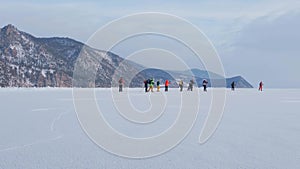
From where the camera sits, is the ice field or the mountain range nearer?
the ice field

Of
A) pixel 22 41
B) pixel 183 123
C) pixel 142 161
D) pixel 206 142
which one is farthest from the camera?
pixel 22 41

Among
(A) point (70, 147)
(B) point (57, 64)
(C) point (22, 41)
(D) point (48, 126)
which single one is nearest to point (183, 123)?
(D) point (48, 126)

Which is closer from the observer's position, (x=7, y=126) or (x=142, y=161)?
(x=142, y=161)

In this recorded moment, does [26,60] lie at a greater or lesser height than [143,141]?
greater

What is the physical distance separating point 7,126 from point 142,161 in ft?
13.4

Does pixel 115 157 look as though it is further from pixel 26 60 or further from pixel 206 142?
pixel 26 60

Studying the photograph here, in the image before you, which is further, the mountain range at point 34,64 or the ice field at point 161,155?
the mountain range at point 34,64

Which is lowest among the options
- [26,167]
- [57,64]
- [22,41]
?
[26,167]

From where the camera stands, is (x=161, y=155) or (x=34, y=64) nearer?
(x=161, y=155)

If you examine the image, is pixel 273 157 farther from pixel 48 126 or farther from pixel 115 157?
pixel 48 126

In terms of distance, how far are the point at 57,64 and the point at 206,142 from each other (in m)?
134

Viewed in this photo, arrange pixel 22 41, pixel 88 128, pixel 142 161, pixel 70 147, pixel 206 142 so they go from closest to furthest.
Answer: pixel 142 161
pixel 70 147
pixel 206 142
pixel 88 128
pixel 22 41

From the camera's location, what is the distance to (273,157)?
4473 mm

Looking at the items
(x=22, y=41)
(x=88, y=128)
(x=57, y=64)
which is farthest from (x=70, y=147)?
(x=22, y=41)
